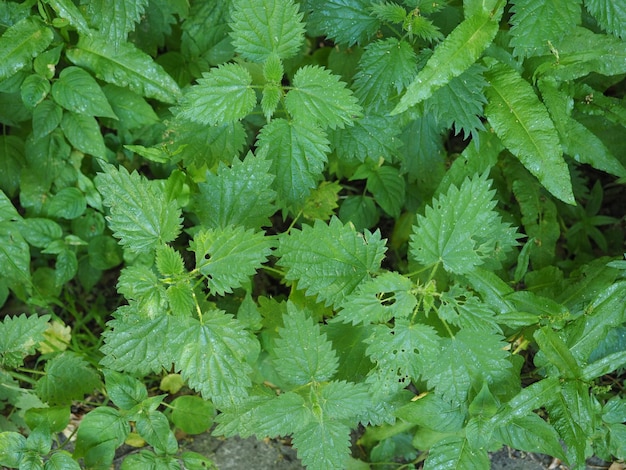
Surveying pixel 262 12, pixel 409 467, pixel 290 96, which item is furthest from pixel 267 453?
pixel 262 12

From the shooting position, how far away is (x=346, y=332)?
219cm

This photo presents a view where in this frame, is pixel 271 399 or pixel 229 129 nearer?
pixel 271 399

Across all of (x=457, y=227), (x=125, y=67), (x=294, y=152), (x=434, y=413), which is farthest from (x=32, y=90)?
(x=434, y=413)

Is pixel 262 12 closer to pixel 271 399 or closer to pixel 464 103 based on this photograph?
pixel 464 103

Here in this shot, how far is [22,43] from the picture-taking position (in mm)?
2229

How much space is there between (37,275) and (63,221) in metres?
0.26

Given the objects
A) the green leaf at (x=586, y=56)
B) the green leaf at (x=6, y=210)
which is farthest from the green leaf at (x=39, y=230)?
the green leaf at (x=586, y=56)

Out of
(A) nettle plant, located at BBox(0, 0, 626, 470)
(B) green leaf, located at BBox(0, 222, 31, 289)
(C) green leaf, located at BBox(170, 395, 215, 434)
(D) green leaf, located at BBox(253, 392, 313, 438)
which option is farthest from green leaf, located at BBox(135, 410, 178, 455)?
(B) green leaf, located at BBox(0, 222, 31, 289)

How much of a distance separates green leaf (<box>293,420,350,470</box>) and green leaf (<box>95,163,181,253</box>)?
2.54 feet

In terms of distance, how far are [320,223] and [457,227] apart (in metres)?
0.44

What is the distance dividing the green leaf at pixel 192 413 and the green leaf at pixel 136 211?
0.78 m

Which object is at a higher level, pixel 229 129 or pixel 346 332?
pixel 229 129

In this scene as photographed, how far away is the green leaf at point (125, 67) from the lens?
2.35 metres

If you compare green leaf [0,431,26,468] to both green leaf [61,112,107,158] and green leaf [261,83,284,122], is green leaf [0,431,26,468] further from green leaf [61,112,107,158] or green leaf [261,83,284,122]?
green leaf [261,83,284,122]
